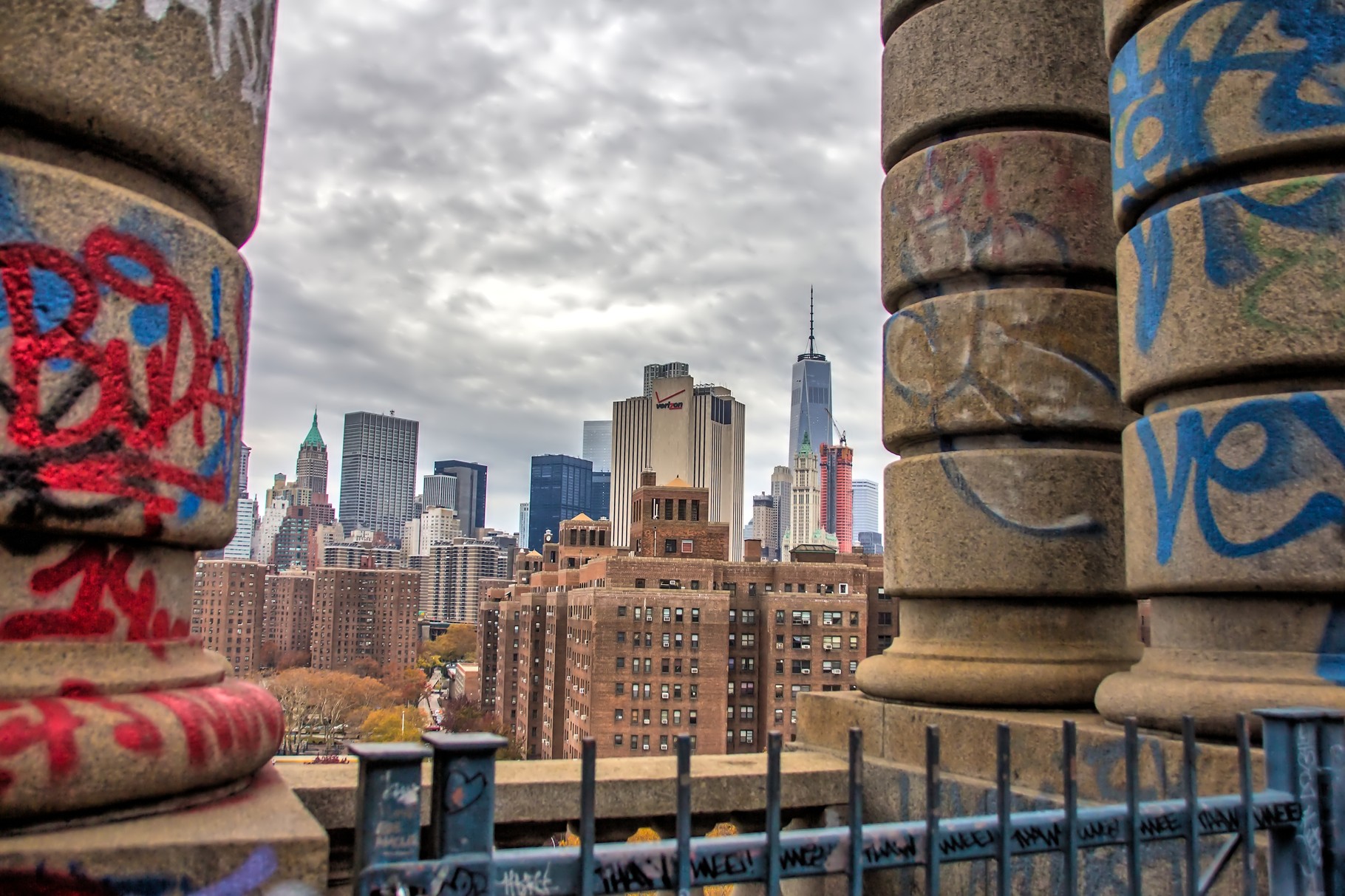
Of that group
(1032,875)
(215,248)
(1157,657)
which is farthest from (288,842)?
(1157,657)

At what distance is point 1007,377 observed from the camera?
17.7ft

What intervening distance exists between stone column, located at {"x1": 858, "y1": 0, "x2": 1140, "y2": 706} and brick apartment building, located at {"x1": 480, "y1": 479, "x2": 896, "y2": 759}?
6045cm

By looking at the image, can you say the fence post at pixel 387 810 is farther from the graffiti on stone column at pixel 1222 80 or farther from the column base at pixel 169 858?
the graffiti on stone column at pixel 1222 80

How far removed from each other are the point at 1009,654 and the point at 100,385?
421 centimetres

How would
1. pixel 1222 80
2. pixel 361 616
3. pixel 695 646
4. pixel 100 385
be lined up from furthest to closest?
1. pixel 361 616
2. pixel 695 646
3. pixel 1222 80
4. pixel 100 385

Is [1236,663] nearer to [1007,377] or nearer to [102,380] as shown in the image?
[1007,377]

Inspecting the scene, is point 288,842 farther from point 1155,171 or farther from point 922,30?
point 922,30

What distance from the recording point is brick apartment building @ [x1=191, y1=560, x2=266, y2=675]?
136375mm

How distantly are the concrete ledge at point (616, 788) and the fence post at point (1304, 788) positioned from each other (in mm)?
1892

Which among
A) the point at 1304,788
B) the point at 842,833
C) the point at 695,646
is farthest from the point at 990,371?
the point at 695,646

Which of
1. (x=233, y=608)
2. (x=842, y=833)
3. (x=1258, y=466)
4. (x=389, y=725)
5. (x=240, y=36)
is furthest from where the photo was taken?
(x=233, y=608)

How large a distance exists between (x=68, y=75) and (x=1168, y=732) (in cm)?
426

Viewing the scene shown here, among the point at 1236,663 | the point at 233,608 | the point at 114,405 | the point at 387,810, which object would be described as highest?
the point at 114,405

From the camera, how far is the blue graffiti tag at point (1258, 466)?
155 inches
